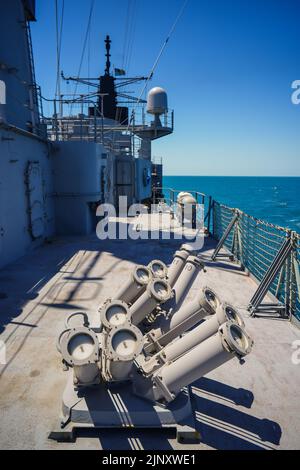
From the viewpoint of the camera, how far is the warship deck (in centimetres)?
293

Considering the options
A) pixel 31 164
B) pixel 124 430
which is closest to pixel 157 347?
pixel 124 430

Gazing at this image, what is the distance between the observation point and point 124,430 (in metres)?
3.00

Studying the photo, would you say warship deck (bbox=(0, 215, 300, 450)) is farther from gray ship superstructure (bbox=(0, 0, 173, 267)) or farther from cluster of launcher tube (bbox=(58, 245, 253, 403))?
gray ship superstructure (bbox=(0, 0, 173, 267))

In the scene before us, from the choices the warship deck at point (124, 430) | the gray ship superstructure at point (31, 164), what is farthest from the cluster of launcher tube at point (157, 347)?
the gray ship superstructure at point (31, 164)

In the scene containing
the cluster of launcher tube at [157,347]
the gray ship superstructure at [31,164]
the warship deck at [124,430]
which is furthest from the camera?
the gray ship superstructure at [31,164]

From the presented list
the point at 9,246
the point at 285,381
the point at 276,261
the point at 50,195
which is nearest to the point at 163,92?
the point at 50,195

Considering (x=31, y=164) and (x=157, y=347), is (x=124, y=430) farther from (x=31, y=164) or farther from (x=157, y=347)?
(x=31, y=164)

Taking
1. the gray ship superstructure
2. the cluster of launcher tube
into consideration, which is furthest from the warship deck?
the gray ship superstructure

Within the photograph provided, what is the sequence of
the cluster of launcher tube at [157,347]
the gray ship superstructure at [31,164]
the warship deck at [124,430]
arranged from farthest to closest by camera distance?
the gray ship superstructure at [31,164] → the warship deck at [124,430] → the cluster of launcher tube at [157,347]

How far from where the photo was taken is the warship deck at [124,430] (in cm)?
293

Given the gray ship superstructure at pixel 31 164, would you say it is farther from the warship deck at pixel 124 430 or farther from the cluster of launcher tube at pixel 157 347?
the cluster of launcher tube at pixel 157 347

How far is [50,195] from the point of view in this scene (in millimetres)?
11453

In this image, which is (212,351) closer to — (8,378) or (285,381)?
(285,381)
